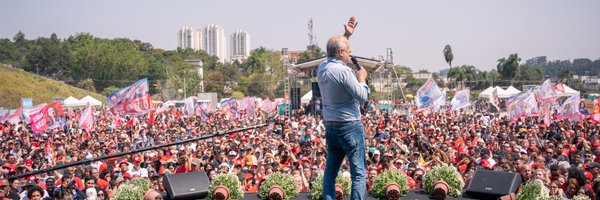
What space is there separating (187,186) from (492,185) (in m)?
3.39

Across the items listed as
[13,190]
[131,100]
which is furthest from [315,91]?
[13,190]

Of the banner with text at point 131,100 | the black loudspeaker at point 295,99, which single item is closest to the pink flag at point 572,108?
the banner with text at point 131,100

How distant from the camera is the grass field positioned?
6806cm

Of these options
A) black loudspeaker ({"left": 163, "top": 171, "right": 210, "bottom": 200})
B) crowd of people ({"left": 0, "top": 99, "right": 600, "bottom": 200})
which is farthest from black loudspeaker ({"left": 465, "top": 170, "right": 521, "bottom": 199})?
black loudspeaker ({"left": 163, "top": 171, "right": 210, "bottom": 200})

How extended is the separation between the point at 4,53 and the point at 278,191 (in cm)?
11558

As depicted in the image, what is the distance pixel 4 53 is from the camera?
111 metres

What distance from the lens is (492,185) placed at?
23.5 ft

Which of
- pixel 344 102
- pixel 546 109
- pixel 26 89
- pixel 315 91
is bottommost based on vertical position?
pixel 546 109

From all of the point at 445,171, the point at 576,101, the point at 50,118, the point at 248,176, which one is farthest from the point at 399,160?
the point at 50,118

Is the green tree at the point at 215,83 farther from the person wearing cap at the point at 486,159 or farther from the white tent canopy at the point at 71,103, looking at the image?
the person wearing cap at the point at 486,159

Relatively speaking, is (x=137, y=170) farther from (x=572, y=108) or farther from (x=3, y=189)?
(x=572, y=108)

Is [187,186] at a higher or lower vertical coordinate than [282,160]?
higher

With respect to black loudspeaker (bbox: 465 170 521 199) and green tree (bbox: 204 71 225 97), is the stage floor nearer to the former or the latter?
black loudspeaker (bbox: 465 170 521 199)

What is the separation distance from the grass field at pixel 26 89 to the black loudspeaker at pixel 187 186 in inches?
2496
